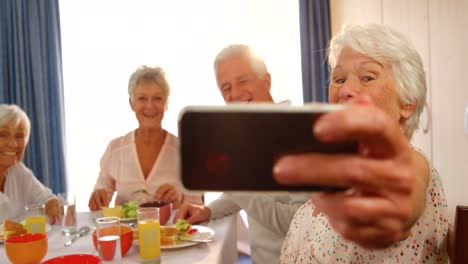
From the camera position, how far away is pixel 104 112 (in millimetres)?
3498

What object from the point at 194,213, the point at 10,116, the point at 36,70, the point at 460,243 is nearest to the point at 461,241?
the point at 460,243

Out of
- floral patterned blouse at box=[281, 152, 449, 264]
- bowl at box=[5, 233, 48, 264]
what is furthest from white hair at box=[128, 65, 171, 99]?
floral patterned blouse at box=[281, 152, 449, 264]

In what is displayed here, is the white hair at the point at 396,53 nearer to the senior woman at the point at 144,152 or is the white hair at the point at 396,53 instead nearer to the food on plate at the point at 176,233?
the food on plate at the point at 176,233

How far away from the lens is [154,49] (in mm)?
3439

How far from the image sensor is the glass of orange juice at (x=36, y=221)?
168cm

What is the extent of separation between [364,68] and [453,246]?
1.44 feet

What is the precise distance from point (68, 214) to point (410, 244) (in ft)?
4.35

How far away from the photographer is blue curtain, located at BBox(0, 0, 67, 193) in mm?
3439

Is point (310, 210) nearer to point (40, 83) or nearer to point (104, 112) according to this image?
point (104, 112)

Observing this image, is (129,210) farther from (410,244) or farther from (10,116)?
(410,244)

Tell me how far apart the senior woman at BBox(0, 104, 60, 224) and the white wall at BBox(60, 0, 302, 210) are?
123 centimetres

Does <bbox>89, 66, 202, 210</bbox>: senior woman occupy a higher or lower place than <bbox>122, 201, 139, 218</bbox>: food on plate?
higher

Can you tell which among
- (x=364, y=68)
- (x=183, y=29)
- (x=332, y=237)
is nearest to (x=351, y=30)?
(x=364, y=68)

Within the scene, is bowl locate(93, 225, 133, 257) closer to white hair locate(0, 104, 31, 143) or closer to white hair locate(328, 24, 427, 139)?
white hair locate(328, 24, 427, 139)
